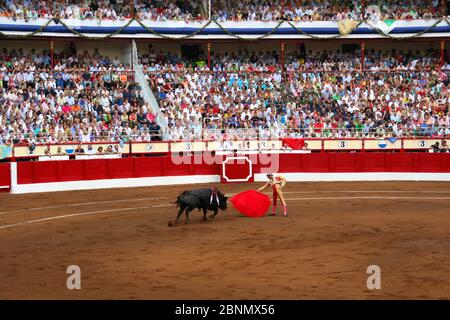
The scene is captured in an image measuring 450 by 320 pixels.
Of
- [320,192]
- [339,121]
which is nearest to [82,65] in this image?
[339,121]

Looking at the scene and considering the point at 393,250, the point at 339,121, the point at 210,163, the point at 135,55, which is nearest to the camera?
the point at 393,250

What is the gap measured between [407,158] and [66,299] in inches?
811

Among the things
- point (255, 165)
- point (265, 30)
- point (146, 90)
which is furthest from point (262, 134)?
point (265, 30)

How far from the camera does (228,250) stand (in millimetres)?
15219

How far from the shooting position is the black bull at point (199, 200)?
58.4 feet

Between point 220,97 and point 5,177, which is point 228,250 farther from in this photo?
point 220,97

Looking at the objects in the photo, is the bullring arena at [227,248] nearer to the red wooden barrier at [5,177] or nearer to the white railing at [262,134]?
the red wooden barrier at [5,177]

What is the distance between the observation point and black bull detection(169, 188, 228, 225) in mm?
17812

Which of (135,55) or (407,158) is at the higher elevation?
(135,55)

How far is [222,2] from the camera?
40.7m

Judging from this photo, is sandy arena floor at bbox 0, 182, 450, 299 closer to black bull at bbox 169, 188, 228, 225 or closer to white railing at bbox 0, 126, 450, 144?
black bull at bbox 169, 188, 228, 225

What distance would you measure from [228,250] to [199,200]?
311 cm

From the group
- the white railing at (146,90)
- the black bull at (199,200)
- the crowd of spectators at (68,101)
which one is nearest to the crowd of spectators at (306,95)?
the white railing at (146,90)
